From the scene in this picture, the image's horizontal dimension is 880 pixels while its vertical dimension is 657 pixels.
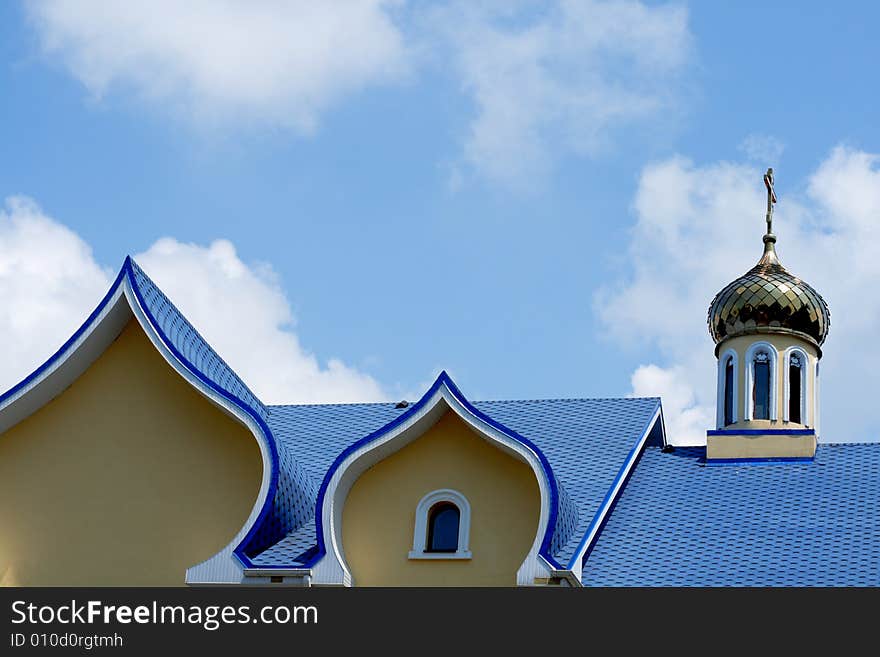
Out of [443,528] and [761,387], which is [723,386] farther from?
[443,528]

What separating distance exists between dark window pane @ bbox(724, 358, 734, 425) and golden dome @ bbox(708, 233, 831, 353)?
480 millimetres

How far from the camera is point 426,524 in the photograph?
20.1 m

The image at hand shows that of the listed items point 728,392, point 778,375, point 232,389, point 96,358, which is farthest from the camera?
point 728,392

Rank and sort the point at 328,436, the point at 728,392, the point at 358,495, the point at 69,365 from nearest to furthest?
the point at 358,495
the point at 69,365
the point at 328,436
the point at 728,392

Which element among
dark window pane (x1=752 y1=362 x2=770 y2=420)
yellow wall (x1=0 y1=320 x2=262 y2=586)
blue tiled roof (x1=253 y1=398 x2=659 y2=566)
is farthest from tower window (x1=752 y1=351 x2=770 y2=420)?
yellow wall (x1=0 y1=320 x2=262 y2=586)

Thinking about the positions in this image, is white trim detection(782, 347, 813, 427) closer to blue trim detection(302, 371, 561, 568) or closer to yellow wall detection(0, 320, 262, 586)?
blue trim detection(302, 371, 561, 568)

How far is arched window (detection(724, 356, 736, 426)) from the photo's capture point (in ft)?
82.1

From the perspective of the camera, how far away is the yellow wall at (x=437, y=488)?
19703mm

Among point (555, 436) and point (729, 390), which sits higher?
point (729, 390)

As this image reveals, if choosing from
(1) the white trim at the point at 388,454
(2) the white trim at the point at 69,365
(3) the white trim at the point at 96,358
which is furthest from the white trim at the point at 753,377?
(2) the white trim at the point at 69,365

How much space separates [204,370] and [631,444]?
18.6ft

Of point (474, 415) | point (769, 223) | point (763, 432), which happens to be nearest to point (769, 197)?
point (769, 223)

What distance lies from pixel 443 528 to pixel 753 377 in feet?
23.0
